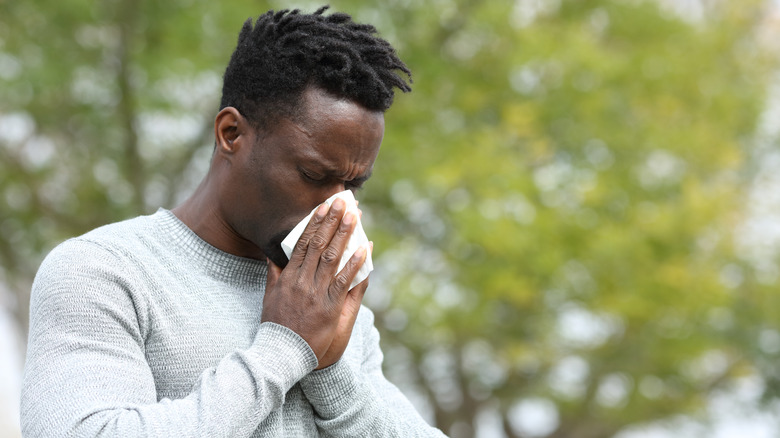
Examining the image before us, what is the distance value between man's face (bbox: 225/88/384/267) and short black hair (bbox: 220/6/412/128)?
29mm

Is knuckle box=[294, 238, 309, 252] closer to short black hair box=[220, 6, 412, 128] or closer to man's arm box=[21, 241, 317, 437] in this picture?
man's arm box=[21, 241, 317, 437]

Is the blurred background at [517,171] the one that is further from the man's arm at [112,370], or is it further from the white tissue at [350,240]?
the man's arm at [112,370]

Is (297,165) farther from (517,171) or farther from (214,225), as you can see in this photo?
(517,171)

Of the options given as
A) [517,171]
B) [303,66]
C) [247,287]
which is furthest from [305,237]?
[517,171]

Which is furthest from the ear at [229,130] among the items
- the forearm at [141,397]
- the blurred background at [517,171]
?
the blurred background at [517,171]

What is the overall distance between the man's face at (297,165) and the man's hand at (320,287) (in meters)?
0.08

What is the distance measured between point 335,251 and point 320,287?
0.09 meters

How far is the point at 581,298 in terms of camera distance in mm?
9703

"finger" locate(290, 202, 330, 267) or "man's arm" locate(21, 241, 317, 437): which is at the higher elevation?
"finger" locate(290, 202, 330, 267)

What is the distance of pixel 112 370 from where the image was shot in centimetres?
177

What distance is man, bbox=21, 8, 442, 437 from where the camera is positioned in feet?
5.78

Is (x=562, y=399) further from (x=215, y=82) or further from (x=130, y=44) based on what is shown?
(x=130, y=44)

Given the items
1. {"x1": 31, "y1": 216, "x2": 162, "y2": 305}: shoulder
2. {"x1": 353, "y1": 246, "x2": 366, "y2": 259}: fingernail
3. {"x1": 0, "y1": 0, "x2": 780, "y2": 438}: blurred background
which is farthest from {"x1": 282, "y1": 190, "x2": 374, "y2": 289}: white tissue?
{"x1": 0, "y1": 0, "x2": 780, "y2": 438}: blurred background

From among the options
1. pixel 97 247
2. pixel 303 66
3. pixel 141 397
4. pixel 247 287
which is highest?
pixel 303 66
